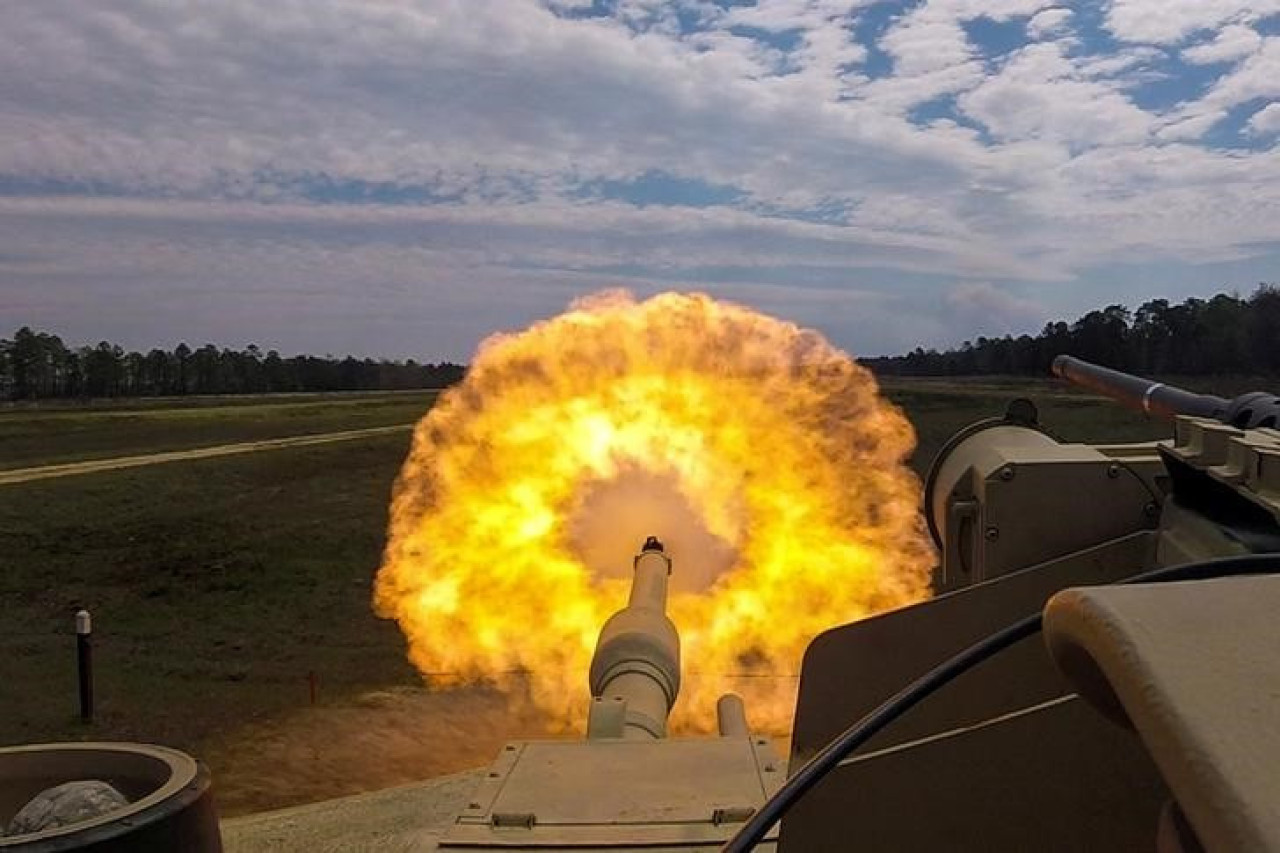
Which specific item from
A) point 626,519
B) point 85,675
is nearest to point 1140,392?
point 626,519

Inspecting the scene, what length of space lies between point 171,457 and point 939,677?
3424cm

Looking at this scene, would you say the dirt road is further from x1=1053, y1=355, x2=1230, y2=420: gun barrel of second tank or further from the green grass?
x1=1053, y1=355, x2=1230, y2=420: gun barrel of second tank

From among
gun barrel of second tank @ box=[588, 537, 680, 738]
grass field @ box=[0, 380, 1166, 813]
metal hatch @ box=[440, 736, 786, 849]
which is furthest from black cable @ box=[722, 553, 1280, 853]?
grass field @ box=[0, 380, 1166, 813]

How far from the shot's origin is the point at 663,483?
8.91m

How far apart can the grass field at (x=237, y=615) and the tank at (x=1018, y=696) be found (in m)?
1.80

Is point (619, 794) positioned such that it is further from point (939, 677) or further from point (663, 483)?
point (663, 483)

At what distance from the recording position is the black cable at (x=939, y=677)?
5.45 feet

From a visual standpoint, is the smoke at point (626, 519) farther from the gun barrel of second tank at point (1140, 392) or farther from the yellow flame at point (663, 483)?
the gun barrel of second tank at point (1140, 392)

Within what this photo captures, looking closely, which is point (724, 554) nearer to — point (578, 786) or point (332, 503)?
point (578, 786)

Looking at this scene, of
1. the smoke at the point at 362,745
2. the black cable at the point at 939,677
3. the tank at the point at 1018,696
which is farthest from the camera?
the smoke at the point at 362,745

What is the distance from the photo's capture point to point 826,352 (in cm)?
949

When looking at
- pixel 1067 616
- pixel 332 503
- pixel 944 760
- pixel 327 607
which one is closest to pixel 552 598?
pixel 944 760

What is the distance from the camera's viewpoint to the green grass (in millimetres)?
36438

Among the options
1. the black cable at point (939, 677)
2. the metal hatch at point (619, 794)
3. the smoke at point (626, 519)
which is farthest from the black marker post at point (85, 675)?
the black cable at point (939, 677)
